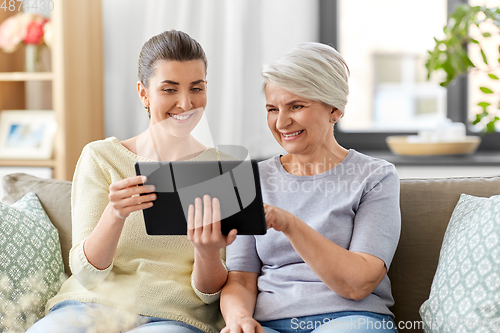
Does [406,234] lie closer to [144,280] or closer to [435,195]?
[435,195]

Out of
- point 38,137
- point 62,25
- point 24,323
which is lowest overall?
point 24,323

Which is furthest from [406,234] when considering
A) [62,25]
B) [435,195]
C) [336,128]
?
[62,25]

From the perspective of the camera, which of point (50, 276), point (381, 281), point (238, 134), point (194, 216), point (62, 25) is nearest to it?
point (194, 216)

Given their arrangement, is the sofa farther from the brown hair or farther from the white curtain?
the white curtain

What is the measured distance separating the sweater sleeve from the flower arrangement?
3.96 feet

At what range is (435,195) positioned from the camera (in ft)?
4.53

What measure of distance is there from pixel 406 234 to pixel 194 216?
667mm

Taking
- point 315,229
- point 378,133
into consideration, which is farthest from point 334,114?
point 378,133

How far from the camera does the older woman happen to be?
1061 mm

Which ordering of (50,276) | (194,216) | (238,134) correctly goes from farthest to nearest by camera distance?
(238,134) < (50,276) < (194,216)

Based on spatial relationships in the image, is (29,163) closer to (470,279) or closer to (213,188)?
(213,188)

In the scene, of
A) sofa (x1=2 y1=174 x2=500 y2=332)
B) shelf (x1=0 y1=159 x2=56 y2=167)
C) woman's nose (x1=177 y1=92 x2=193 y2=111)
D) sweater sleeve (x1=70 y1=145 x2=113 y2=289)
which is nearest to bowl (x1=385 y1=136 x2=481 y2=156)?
sofa (x1=2 y1=174 x2=500 y2=332)

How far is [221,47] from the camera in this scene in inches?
90.9

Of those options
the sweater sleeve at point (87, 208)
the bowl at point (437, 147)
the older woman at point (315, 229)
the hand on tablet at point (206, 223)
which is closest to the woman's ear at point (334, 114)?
the older woman at point (315, 229)
